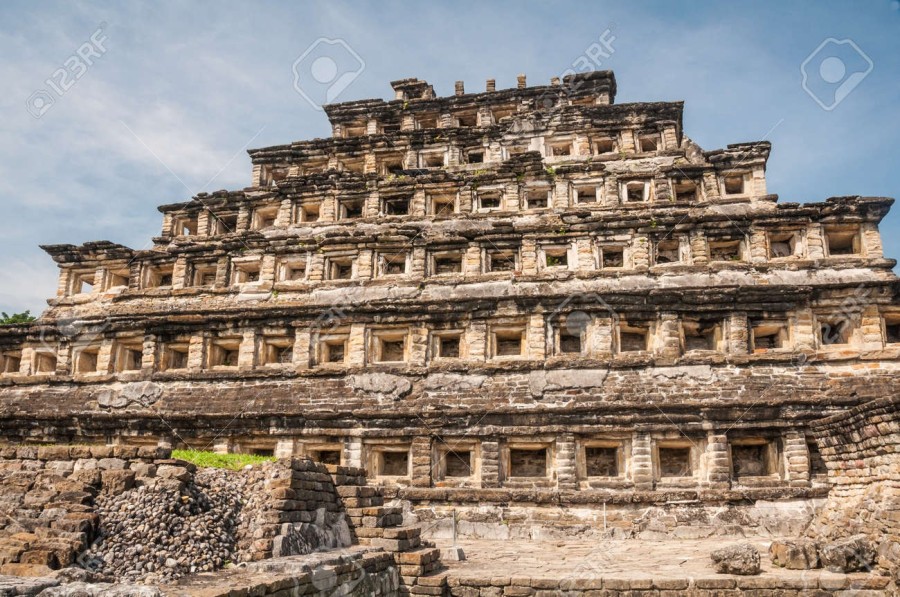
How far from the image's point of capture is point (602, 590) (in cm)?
1153

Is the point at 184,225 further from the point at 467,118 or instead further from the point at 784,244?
the point at 784,244

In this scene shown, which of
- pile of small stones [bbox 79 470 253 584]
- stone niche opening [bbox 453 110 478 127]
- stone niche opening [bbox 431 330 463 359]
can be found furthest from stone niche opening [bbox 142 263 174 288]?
pile of small stones [bbox 79 470 253 584]

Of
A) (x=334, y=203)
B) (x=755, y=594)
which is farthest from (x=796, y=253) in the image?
(x=334, y=203)

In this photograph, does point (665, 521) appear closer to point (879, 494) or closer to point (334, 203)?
point (879, 494)

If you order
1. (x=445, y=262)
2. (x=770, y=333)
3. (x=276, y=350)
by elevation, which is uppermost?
(x=445, y=262)

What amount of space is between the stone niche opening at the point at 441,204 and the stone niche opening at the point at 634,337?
7744 millimetres

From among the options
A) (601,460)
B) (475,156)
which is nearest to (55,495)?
(601,460)

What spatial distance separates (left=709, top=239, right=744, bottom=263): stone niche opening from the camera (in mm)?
21516

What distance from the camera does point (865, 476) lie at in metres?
13.8

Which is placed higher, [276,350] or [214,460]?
[276,350]

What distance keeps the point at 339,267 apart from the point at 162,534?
50.5ft

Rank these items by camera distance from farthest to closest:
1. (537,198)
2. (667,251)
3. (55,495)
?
1. (537,198)
2. (667,251)
3. (55,495)

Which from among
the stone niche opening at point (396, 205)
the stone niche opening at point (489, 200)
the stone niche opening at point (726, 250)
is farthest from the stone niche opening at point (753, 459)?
the stone niche opening at point (396, 205)

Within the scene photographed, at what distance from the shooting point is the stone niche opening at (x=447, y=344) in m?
21.1
